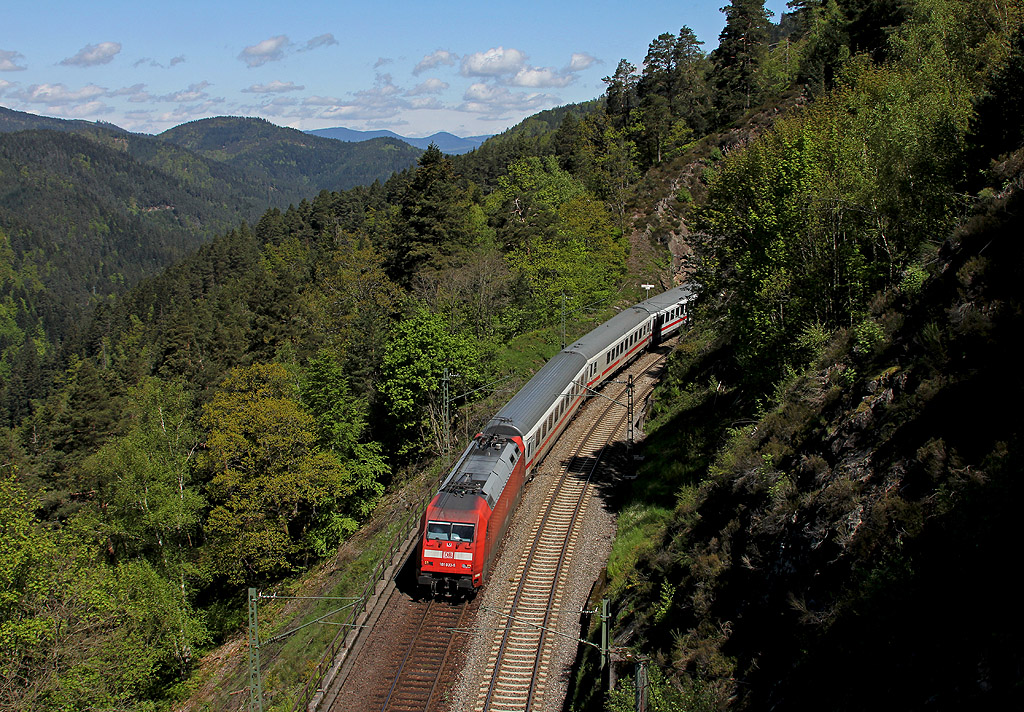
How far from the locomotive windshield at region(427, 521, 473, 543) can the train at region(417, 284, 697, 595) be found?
0.03 m

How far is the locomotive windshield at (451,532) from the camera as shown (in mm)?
19750

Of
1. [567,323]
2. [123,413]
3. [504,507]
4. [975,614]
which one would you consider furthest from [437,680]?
[123,413]

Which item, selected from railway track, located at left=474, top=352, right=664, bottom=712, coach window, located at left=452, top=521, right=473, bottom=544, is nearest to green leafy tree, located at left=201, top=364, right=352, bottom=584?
railway track, located at left=474, top=352, right=664, bottom=712

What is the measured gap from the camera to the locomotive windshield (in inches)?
778

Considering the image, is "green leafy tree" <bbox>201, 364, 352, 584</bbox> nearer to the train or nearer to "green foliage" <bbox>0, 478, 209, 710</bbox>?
"green foliage" <bbox>0, 478, 209, 710</bbox>

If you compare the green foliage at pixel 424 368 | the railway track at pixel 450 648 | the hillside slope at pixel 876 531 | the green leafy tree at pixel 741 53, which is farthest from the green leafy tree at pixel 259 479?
the green leafy tree at pixel 741 53

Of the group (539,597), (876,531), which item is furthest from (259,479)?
(876,531)

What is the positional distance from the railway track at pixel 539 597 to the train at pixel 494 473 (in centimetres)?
126

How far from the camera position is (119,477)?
109 ft

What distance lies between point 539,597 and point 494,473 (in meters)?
4.07

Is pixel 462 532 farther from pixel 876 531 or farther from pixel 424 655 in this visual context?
pixel 876 531

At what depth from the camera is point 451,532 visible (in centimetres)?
1980

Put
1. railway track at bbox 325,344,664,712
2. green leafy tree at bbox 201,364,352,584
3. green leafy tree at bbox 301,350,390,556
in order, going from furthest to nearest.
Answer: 1. green leafy tree at bbox 301,350,390,556
2. green leafy tree at bbox 201,364,352,584
3. railway track at bbox 325,344,664,712

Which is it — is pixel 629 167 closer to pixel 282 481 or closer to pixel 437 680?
pixel 282 481
